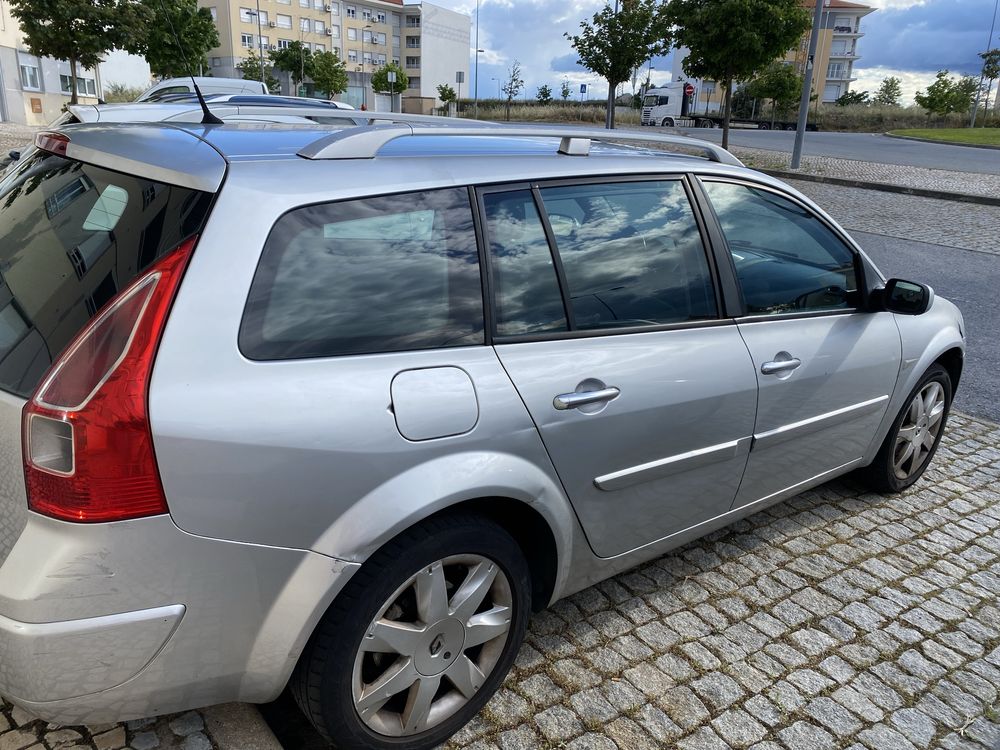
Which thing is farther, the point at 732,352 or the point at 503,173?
the point at 732,352

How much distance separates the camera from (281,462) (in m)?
1.84

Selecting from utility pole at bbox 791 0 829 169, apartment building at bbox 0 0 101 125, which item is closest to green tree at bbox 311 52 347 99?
apartment building at bbox 0 0 101 125

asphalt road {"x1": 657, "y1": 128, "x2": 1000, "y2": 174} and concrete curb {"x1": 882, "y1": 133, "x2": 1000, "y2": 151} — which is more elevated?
concrete curb {"x1": 882, "y1": 133, "x2": 1000, "y2": 151}

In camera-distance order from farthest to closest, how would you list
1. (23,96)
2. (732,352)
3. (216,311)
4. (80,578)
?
(23,96) → (732,352) → (216,311) → (80,578)

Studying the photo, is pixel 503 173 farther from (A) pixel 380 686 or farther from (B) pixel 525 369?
(A) pixel 380 686

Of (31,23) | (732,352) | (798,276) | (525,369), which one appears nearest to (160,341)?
(525,369)

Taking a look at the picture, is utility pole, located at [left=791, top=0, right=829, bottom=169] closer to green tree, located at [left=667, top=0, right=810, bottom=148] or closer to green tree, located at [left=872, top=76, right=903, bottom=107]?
green tree, located at [left=667, top=0, right=810, bottom=148]

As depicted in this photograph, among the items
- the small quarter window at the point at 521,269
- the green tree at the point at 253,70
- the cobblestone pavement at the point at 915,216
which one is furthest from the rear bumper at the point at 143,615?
the green tree at the point at 253,70

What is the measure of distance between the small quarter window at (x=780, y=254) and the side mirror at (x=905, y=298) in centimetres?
14

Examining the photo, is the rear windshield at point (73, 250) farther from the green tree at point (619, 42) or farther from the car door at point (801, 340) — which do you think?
the green tree at point (619, 42)

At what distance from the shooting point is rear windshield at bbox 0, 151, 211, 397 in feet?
6.09

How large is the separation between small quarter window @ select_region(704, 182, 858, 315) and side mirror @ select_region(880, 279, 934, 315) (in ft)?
0.46

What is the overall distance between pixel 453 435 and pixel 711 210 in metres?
1.50

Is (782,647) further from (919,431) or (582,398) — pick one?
(919,431)
